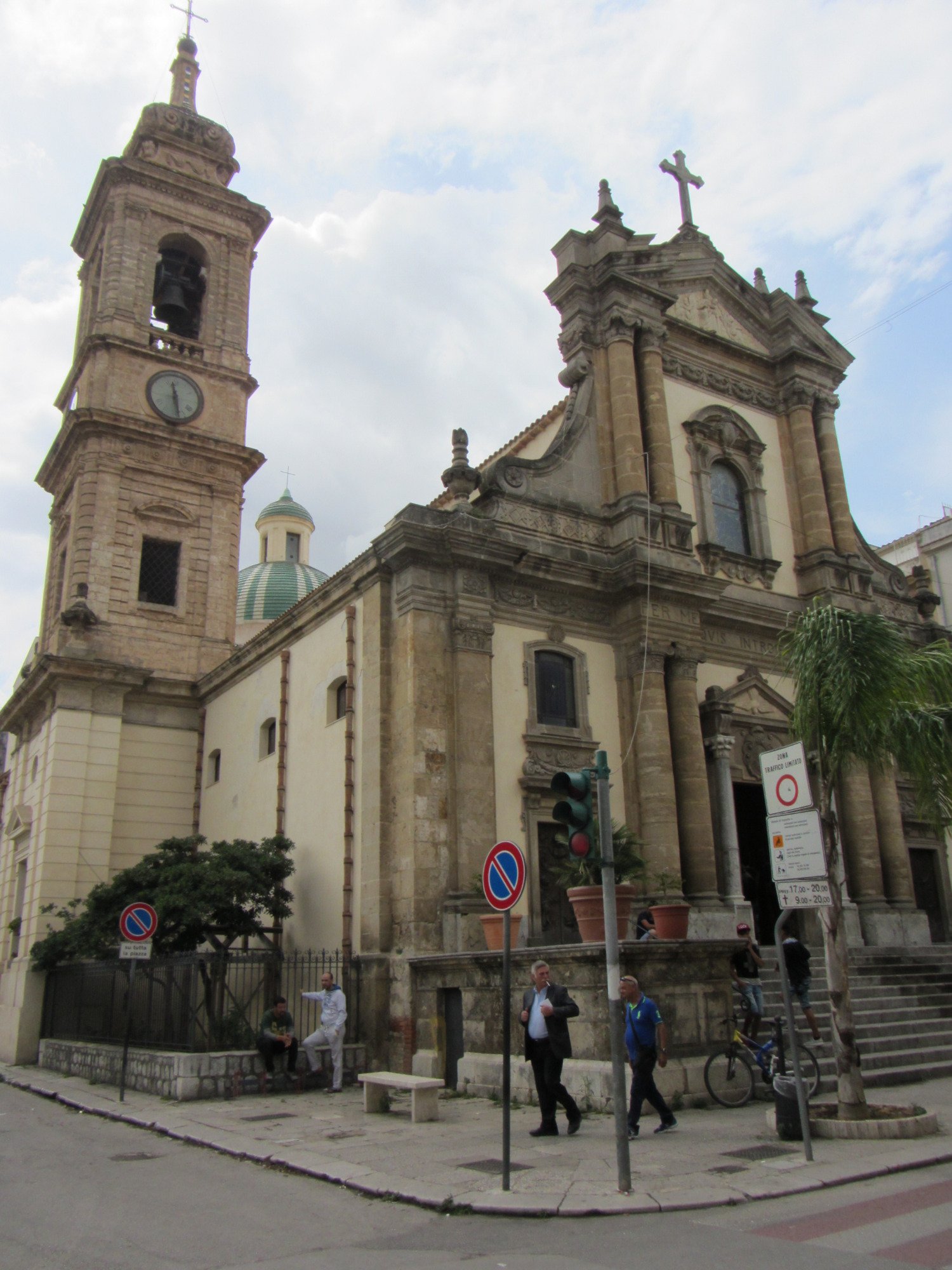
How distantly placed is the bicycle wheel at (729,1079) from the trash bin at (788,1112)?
202 cm

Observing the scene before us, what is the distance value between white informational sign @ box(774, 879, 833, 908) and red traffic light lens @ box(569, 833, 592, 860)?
85.2 inches

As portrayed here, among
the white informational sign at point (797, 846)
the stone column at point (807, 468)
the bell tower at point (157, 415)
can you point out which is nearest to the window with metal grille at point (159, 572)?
the bell tower at point (157, 415)

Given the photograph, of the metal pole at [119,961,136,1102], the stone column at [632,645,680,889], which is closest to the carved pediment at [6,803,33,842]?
the metal pole at [119,961,136,1102]

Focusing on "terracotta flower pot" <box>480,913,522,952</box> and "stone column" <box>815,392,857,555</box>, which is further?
"stone column" <box>815,392,857,555</box>

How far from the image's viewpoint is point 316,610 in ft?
69.0

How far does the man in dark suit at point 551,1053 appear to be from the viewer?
35.6ft

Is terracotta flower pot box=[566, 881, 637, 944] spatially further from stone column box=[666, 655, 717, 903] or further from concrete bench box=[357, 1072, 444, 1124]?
stone column box=[666, 655, 717, 903]

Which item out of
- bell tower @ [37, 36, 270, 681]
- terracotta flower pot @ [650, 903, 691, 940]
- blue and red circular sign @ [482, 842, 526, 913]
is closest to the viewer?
blue and red circular sign @ [482, 842, 526, 913]

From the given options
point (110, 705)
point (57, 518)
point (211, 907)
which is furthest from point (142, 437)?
point (211, 907)

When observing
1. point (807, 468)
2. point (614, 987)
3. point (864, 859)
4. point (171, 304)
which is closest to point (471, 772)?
point (614, 987)

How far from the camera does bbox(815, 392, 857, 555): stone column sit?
25281 mm

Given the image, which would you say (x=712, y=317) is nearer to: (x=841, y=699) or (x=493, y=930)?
(x=493, y=930)

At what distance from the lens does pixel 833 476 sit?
2586 cm

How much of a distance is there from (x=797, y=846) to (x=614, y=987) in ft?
7.84
